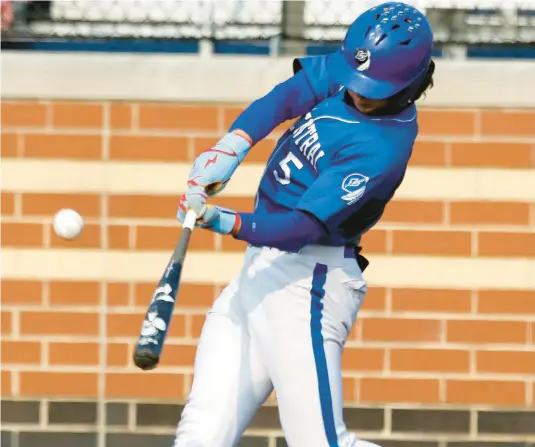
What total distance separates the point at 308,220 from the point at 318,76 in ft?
1.82

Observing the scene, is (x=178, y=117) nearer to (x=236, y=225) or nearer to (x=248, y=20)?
(x=248, y=20)

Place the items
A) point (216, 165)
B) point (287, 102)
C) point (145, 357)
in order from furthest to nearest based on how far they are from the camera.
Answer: point (287, 102) → point (216, 165) → point (145, 357)

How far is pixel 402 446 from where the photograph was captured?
18.6 feet

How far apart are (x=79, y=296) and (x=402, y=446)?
1.51 metres

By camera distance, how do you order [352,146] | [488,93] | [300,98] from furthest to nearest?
[488,93] < [300,98] < [352,146]

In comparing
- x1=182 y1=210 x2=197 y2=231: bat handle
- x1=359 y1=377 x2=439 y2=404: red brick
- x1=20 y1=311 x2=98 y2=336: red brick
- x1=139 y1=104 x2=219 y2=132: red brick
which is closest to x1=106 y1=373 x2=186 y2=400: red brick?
x1=20 y1=311 x2=98 y2=336: red brick

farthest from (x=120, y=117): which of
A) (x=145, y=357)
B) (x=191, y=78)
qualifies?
(x=145, y=357)

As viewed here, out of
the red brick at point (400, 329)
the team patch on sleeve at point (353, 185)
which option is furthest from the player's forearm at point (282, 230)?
the red brick at point (400, 329)

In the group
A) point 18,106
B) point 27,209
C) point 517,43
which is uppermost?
point 517,43

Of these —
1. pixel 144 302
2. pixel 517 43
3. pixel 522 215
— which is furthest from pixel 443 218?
pixel 144 302

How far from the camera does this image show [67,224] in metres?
5.39

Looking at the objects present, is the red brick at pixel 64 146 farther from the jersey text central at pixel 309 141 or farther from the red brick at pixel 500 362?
the red brick at pixel 500 362

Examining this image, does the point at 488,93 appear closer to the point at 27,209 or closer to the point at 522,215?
the point at 522,215

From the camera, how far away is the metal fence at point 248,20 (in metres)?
5.76
